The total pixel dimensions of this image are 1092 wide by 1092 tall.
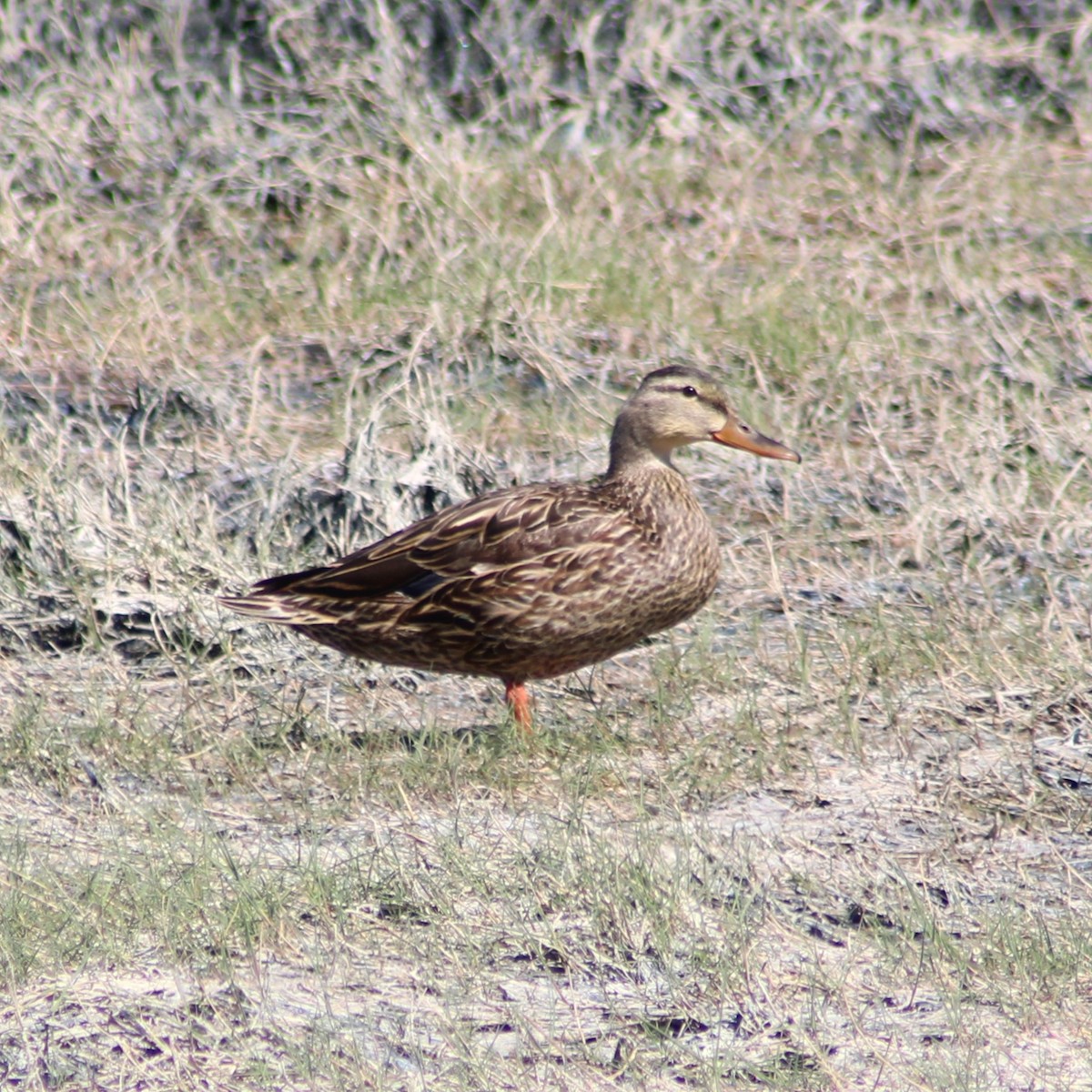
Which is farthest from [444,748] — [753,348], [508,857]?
[753,348]

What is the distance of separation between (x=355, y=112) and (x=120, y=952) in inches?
228

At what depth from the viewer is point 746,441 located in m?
6.00

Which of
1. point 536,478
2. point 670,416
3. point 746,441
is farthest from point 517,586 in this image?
point 536,478

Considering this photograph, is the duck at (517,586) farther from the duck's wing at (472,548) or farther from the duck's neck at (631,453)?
the duck's neck at (631,453)

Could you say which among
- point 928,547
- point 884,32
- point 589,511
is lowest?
point 928,547

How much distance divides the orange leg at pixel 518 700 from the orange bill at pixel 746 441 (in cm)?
103

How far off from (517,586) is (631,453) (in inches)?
29.2

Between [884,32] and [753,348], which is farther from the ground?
[884,32]

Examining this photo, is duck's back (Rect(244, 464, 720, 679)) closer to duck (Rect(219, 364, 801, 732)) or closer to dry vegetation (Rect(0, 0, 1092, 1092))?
duck (Rect(219, 364, 801, 732))

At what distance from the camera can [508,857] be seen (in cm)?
439

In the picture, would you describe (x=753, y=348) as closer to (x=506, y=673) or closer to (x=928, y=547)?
(x=928, y=547)

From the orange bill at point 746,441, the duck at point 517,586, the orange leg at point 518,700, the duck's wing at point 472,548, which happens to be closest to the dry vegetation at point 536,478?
the orange leg at point 518,700

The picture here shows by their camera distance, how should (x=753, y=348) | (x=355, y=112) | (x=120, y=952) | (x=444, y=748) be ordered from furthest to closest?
(x=355, y=112), (x=753, y=348), (x=444, y=748), (x=120, y=952)

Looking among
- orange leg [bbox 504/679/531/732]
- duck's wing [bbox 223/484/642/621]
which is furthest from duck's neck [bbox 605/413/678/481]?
orange leg [bbox 504/679/531/732]
